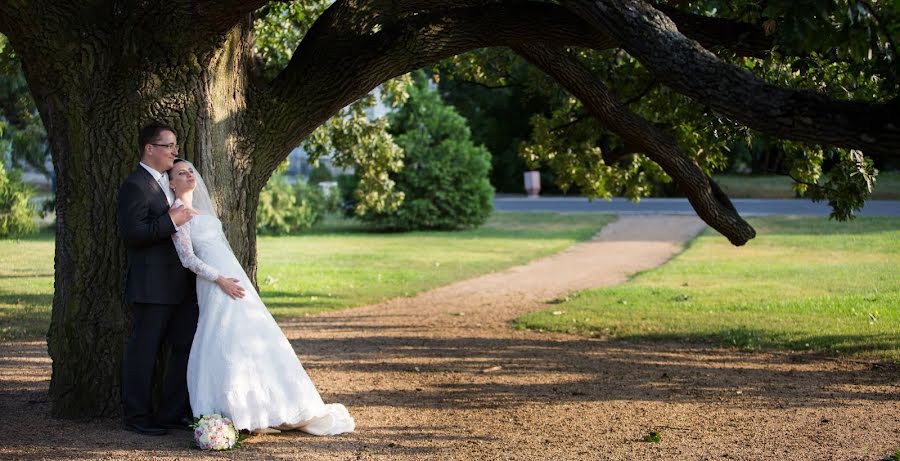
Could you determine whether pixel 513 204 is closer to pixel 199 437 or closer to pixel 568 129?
pixel 568 129

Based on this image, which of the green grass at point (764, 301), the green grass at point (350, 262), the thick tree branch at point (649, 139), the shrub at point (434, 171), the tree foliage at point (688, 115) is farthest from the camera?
the shrub at point (434, 171)

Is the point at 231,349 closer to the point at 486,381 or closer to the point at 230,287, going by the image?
the point at 230,287

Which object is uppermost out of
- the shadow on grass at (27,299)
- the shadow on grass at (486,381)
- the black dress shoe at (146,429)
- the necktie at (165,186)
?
the necktie at (165,186)

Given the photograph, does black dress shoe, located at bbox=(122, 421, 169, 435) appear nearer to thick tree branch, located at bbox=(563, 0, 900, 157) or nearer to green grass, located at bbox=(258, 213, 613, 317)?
thick tree branch, located at bbox=(563, 0, 900, 157)

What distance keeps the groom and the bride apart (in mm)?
113

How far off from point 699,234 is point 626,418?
17.0 m

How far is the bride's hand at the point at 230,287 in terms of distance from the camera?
661cm

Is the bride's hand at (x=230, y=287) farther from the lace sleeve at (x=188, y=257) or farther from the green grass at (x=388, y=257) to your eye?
the green grass at (x=388, y=257)

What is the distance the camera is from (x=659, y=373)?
9641mm

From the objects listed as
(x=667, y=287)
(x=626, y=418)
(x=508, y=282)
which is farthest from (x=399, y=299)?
(x=626, y=418)

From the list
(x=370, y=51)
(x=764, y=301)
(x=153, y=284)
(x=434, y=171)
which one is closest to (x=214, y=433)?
(x=153, y=284)

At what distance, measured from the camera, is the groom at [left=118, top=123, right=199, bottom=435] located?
6.66 meters

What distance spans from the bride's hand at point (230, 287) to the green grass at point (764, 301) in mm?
6090

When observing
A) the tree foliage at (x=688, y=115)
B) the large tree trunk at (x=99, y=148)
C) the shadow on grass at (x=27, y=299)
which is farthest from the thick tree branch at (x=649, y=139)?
the shadow on grass at (x=27, y=299)
